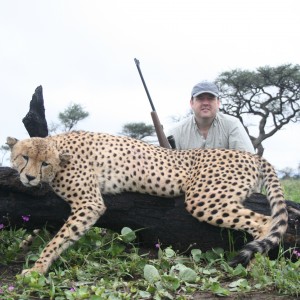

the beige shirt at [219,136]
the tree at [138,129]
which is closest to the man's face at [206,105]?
the beige shirt at [219,136]

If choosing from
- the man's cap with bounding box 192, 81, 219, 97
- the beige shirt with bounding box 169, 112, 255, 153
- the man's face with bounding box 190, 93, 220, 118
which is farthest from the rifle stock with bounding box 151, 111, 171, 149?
the man's cap with bounding box 192, 81, 219, 97

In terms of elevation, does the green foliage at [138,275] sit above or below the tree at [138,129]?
below

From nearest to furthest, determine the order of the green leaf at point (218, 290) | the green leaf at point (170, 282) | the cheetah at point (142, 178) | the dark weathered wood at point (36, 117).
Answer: the green leaf at point (218, 290)
the green leaf at point (170, 282)
the cheetah at point (142, 178)
the dark weathered wood at point (36, 117)

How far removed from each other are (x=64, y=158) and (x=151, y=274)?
3.69ft

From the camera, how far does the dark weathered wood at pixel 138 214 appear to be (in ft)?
12.7

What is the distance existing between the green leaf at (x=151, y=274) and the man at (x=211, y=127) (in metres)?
2.43

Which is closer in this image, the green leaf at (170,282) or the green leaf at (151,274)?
the green leaf at (170,282)

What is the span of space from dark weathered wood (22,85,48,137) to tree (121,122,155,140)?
1729 centimetres

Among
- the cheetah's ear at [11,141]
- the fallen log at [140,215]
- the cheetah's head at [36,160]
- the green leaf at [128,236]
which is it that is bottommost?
the green leaf at [128,236]

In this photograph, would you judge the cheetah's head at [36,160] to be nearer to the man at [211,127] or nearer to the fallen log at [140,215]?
the fallen log at [140,215]

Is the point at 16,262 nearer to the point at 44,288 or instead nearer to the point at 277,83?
the point at 44,288

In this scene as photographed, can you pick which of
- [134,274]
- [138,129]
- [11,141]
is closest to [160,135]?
[11,141]

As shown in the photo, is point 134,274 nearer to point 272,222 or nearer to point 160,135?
point 272,222

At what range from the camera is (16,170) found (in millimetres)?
3877
